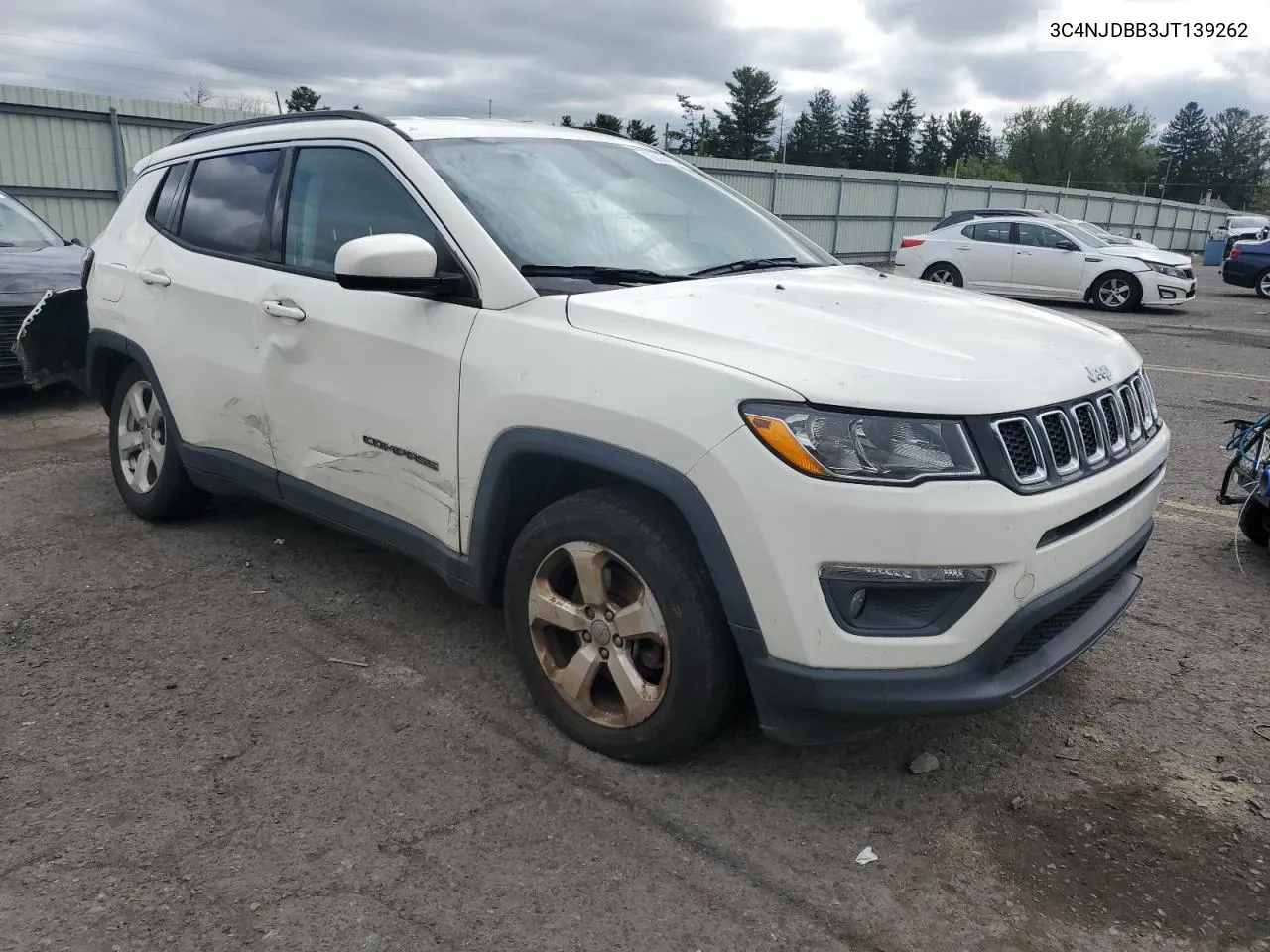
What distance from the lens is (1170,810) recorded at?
9.17 feet

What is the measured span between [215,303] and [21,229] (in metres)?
5.39

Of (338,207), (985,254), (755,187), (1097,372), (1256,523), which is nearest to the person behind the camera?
(1097,372)

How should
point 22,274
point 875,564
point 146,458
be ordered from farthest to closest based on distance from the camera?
1. point 22,274
2. point 146,458
3. point 875,564

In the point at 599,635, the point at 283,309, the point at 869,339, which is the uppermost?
the point at 869,339

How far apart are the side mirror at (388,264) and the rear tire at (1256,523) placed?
12.7 ft

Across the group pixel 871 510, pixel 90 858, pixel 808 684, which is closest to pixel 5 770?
pixel 90 858

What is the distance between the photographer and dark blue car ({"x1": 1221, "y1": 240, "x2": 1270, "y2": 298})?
2047 centimetres

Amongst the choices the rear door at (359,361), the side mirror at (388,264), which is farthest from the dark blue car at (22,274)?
the side mirror at (388,264)

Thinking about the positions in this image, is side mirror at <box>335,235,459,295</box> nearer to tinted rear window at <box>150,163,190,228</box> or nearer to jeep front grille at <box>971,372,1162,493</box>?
jeep front grille at <box>971,372,1162,493</box>

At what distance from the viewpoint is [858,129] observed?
4134 inches

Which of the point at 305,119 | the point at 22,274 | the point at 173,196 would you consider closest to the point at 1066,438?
the point at 305,119

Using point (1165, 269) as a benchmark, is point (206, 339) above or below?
above

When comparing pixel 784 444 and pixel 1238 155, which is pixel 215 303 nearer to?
pixel 784 444

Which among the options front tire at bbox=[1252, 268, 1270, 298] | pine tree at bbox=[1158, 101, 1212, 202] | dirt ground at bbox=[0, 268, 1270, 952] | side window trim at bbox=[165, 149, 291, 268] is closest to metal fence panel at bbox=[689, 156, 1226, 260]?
front tire at bbox=[1252, 268, 1270, 298]
